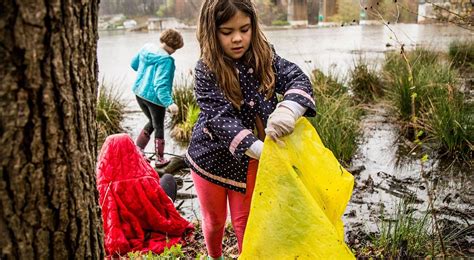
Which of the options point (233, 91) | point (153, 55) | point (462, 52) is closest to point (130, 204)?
point (233, 91)

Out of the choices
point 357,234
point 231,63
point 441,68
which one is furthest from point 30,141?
point 441,68

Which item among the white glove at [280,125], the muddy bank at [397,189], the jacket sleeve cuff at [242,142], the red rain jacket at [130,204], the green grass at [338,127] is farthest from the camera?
the green grass at [338,127]

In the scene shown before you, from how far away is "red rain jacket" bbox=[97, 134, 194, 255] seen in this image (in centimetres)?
301

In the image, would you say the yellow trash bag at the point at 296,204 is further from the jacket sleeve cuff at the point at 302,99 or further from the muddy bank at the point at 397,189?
the muddy bank at the point at 397,189

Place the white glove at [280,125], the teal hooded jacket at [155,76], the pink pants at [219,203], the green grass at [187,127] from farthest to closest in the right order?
the green grass at [187,127], the teal hooded jacket at [155,76], the pink pants at [219,203], the white glove at [280,125]

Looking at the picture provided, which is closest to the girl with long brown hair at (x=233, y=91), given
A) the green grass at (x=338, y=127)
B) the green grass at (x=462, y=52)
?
the green grass at (x=338, y=127)

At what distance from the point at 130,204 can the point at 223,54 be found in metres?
1.36

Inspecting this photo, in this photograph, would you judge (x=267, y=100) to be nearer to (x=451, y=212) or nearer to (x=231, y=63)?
(x=231, y=63)

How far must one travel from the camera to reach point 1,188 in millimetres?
1239

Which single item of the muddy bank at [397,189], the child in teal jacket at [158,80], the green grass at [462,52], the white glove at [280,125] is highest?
the white glove at [280,125]

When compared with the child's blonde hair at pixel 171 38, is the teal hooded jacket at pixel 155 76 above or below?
below

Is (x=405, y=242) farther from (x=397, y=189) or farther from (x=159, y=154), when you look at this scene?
(x=159, y=154)

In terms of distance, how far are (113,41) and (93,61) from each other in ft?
56.3

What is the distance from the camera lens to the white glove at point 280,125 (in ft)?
6.09
